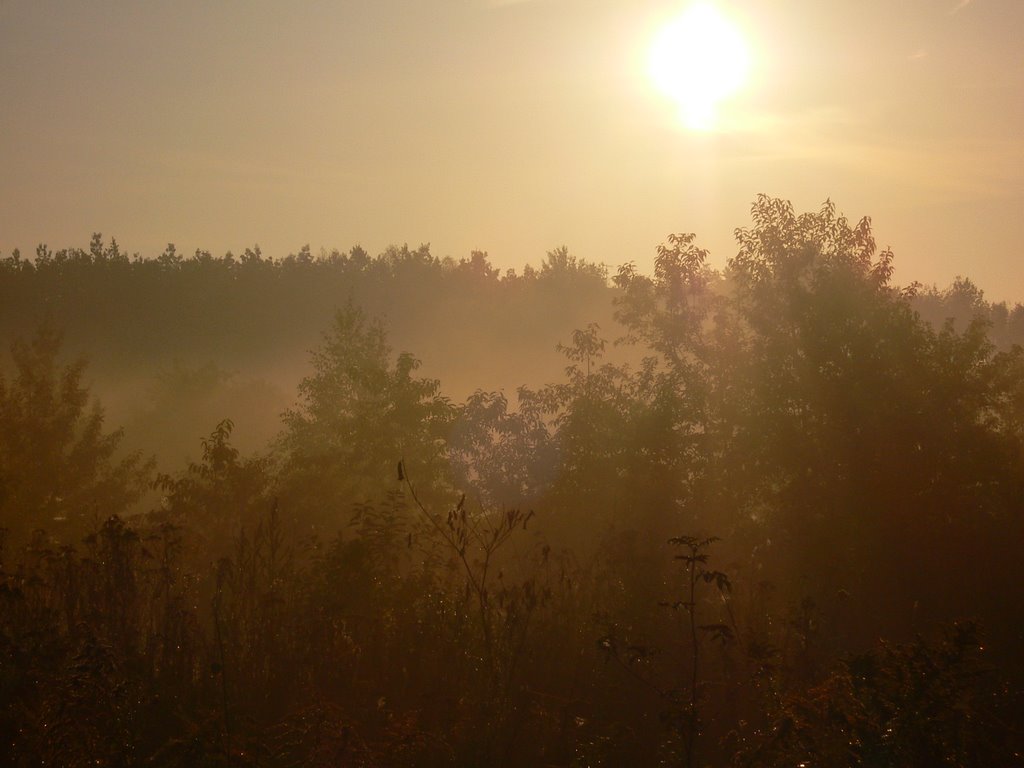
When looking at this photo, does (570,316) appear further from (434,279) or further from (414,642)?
(414,642)

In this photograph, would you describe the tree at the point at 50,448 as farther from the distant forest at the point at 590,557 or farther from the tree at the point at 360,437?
the tree at the point at 360,437

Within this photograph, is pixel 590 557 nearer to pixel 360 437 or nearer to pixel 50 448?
pixel 360 437

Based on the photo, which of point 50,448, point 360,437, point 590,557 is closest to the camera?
point 590,557

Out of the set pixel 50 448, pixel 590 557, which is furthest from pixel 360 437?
pixel 590 557

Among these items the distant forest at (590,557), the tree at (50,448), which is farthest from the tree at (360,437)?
the tree at (50,448)

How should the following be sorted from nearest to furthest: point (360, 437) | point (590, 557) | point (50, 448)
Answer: point (590, 557), point (50, 448), point (360, 437)

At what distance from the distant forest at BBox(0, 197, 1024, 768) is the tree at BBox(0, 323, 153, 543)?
5.1 inches

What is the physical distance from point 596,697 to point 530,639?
0.85 m

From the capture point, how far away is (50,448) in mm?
26984

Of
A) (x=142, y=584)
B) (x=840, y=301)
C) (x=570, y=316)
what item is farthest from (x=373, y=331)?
(x=570, y=316)

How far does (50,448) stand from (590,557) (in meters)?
20.0

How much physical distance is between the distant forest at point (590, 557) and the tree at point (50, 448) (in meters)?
0.13

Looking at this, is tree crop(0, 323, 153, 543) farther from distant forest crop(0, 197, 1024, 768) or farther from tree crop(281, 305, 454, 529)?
tree crop(281, 305, 454, 529)

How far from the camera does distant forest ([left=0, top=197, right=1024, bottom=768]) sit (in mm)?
5895
